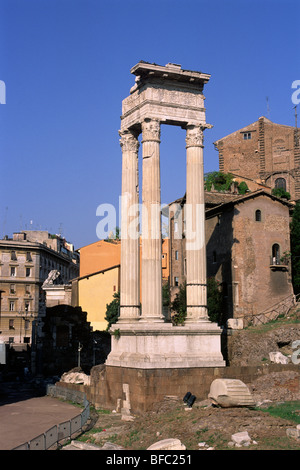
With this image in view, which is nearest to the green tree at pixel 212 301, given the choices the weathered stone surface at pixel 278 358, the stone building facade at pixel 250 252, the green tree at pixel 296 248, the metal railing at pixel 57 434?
the stone building facade at pixel 250 252

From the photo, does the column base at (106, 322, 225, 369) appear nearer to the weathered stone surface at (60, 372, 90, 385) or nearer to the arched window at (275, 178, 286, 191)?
the weathered stone surface at (60, 372, 90, 385)

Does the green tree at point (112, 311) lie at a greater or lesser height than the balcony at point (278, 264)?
lesser

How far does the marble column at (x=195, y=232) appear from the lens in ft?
70.3

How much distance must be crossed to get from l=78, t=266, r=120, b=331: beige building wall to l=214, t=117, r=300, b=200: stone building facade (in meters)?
17.4

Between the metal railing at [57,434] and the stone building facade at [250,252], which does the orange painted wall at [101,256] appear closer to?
the stone building facade at [250,252]

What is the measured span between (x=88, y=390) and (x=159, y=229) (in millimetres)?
7009

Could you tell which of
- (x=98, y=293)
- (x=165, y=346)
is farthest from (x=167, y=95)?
(x=98, y=293)

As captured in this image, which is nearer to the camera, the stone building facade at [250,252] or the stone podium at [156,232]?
the stone podium at [156,232]

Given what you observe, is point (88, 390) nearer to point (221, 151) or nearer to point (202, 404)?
point (202, 404)

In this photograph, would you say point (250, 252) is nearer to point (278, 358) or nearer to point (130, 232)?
point (278, 358)

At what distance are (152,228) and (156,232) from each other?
196mm

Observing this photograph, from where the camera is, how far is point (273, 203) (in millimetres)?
39750
